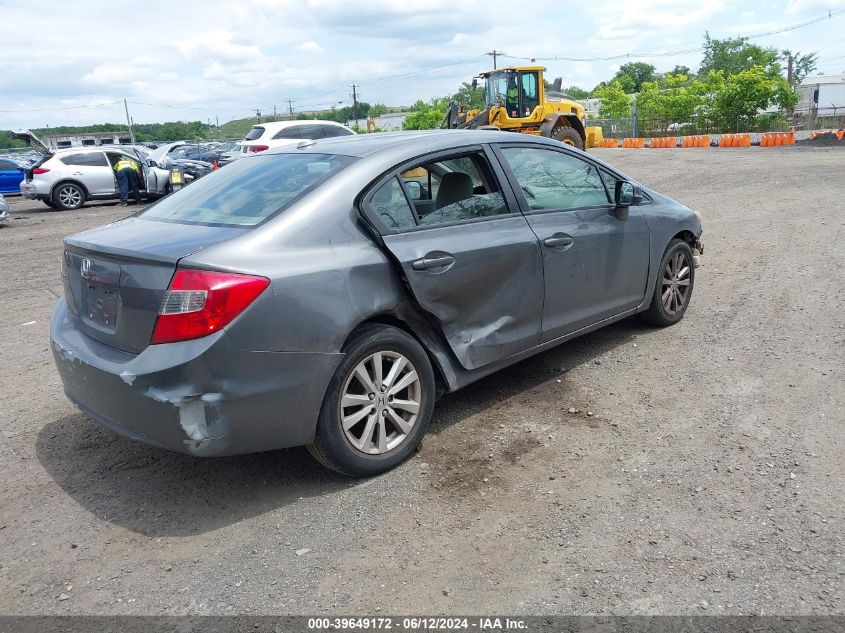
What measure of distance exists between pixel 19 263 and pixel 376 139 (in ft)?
27.0

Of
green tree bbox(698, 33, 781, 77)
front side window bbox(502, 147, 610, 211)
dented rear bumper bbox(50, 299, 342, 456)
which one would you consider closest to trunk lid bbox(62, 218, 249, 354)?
dented rear bumper bbox(50, 299, 342, 456)

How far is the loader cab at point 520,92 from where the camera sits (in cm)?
2258

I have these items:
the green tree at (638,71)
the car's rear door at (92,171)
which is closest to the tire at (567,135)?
the car's rear door at (92,171)

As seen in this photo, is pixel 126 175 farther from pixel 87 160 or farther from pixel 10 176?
pixel 10 176

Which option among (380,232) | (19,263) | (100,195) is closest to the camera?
(380,232)

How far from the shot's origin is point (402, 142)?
4062mm

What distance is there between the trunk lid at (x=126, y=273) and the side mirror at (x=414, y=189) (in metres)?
1.05

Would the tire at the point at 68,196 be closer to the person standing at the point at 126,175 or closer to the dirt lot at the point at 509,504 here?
the person standing at the point at 126,175

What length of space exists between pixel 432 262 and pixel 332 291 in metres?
0.66

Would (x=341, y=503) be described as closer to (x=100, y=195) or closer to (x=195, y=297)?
(x=195, y=297)

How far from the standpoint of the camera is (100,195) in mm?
18719

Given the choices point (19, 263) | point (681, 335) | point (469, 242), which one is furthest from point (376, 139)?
point (19, 263)

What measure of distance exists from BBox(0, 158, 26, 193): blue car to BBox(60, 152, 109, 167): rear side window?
4.81 meters

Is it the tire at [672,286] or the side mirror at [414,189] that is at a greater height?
the side mirror at [414,189]
